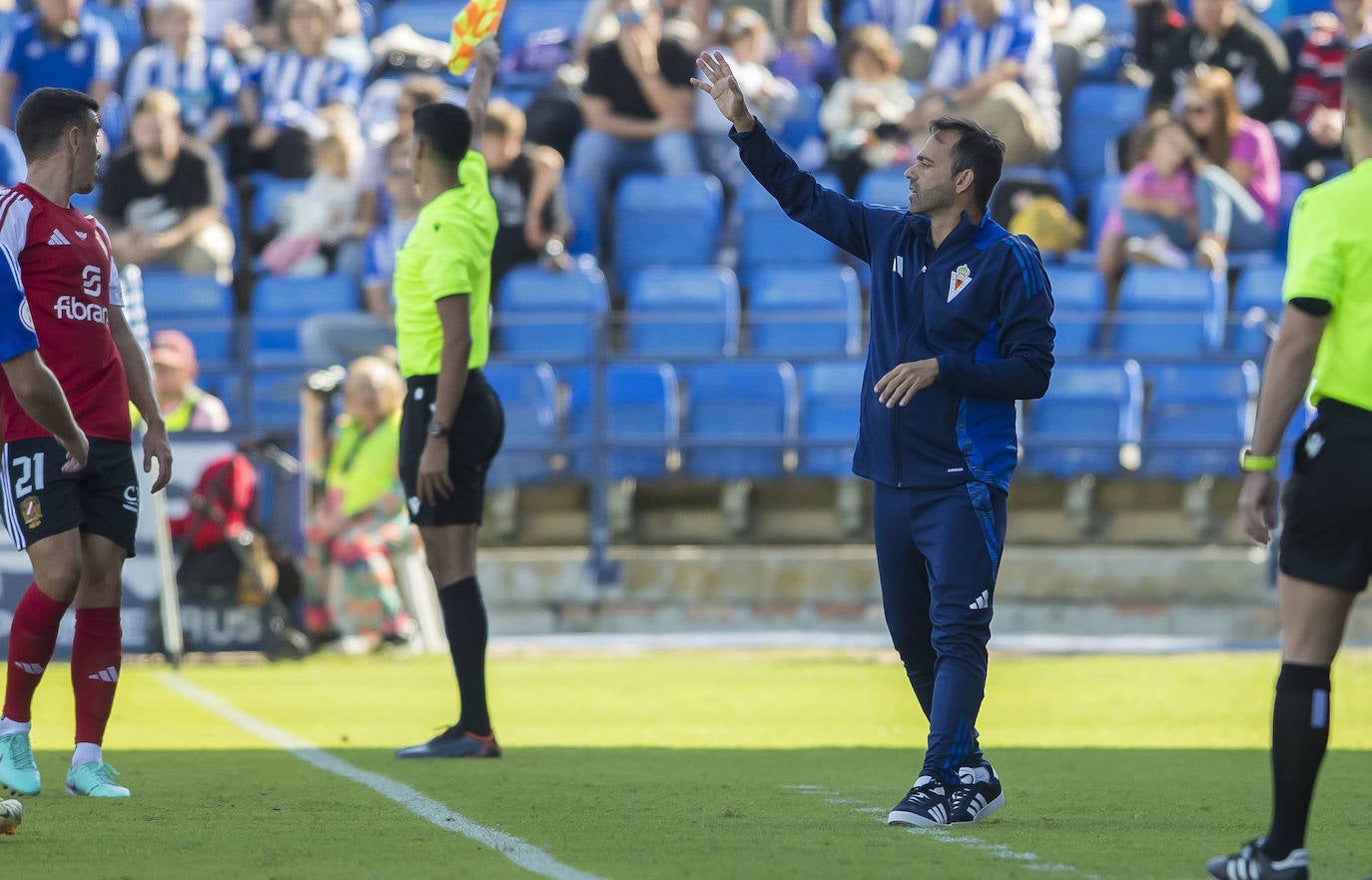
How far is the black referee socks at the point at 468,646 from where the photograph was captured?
7.61 metres

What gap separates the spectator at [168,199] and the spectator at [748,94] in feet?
12.8

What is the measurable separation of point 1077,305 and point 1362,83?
10.2 metres

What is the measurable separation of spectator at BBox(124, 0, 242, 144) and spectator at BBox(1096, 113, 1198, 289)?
7641mm

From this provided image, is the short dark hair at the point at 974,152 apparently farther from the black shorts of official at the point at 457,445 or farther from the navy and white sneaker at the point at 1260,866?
the black shorts of official at the point at 457,445

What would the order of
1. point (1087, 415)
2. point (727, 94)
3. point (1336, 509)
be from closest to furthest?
point (1336, 509)
point (727, 94)
point (1087, 415)

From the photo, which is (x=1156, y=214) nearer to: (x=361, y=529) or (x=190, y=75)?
(x=361, y=529)

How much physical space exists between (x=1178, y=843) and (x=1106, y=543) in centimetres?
911

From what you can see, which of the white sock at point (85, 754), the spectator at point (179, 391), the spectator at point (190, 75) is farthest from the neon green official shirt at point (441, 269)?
the spectator at point (190, 75)

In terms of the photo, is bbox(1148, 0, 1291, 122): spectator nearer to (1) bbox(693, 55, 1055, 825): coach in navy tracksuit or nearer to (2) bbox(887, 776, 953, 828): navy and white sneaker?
(1) bbox(693, 55, 1055, 825): coach in navy tracksuit

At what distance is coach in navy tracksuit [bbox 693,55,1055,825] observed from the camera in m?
5.80

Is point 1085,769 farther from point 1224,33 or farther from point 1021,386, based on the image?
point 1224,33

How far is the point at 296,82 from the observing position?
17703 mm

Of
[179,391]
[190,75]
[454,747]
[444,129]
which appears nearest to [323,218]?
[190,75]

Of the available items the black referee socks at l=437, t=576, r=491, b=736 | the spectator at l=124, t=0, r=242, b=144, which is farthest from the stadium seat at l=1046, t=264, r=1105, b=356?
the black referee socks at l=437, t=576, r=491, b=736
